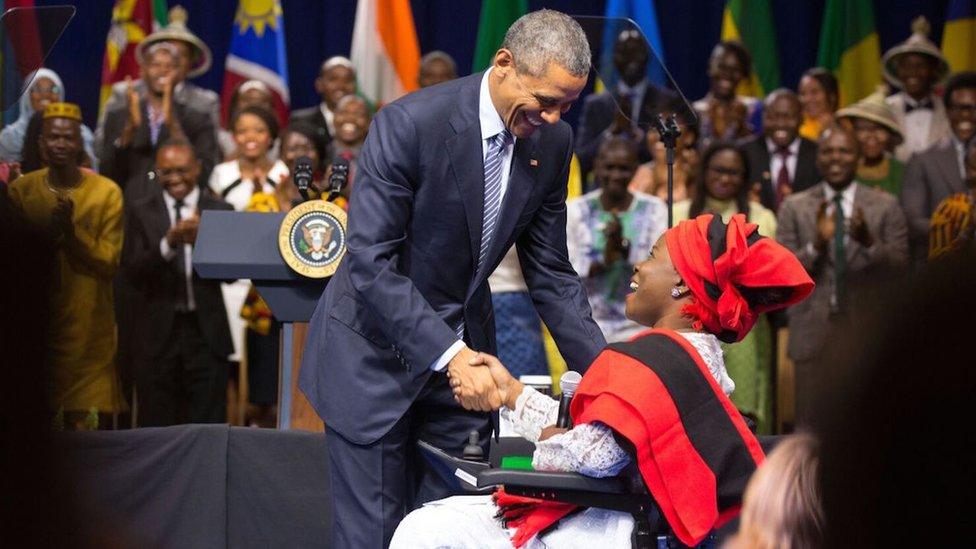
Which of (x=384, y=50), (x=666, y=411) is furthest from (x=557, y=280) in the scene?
(x=384, y=50)

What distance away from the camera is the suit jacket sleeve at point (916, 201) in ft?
23.5

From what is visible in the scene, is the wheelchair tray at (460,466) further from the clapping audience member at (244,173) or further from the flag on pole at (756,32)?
the flag on pole at (756,32)

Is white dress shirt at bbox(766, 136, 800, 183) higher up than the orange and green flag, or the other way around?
the orange and green flag

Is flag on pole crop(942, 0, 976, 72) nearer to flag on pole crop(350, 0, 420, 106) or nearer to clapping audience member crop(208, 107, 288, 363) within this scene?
flag on pole crop(350, 0, 420, 106)

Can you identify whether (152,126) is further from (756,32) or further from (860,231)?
(756,32)

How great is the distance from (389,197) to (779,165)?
477 cm

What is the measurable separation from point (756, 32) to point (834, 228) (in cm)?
319

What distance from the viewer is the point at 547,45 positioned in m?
3.32

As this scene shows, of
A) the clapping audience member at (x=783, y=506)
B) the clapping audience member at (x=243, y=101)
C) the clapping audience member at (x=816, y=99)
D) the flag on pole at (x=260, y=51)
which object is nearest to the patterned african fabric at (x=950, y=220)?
the clapping audience member at (x=816, y=99)

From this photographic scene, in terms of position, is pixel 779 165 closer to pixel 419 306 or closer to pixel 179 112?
pixel 179 112

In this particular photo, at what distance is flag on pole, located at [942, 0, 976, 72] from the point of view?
914 centimetres

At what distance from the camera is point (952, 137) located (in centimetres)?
750

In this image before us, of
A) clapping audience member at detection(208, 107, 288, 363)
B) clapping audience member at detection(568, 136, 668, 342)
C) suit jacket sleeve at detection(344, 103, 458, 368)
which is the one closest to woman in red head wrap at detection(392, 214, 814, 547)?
suit jacket sleeve at detection(344, 103, 458, 368)

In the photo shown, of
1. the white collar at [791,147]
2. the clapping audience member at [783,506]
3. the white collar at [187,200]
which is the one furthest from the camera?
the white collar at [791,147]
